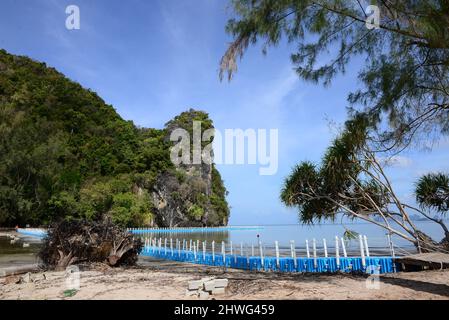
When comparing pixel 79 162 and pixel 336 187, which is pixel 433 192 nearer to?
pixel 336 187

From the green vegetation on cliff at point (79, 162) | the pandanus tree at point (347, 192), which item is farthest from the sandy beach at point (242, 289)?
the green vegetation on cliff at point (79, 162)

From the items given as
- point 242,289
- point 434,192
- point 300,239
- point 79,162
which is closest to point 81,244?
point 242,289

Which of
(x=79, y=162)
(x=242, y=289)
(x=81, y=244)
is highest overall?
(x=79, y=162)

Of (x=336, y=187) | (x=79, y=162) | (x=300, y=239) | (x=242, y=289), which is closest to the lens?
(x=242, y=289)

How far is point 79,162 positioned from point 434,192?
52051 mm

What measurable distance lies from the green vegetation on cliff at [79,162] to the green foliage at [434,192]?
35.9 meters

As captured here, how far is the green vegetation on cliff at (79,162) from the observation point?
43.2m

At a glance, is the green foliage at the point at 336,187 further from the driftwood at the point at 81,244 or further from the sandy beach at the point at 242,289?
the driftwood at the point at 81,244

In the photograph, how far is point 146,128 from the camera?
67.8m

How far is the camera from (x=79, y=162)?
54.4 m

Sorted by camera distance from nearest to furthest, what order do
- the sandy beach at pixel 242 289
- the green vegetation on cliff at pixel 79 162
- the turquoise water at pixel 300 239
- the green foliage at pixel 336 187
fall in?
1. the sandy beach at pixel 242 289
2. the green foliage at pixel 336 187
3. the turquoise water at pixel 300 239
4. the green vegetation on cliff at pixel 79 162

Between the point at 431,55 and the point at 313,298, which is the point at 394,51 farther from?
the point at 313,298
